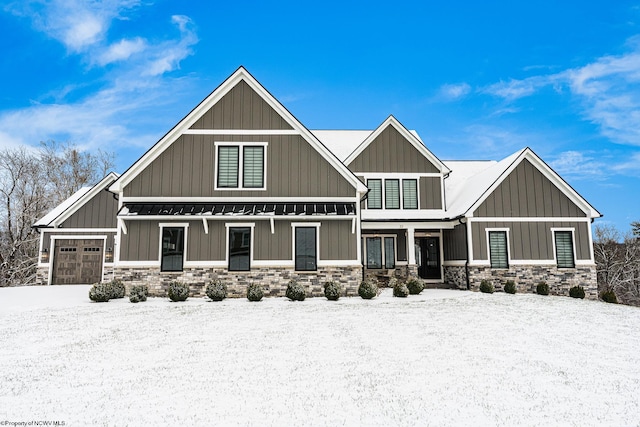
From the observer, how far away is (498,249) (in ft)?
62.0

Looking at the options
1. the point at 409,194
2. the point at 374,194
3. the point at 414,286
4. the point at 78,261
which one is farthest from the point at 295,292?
the point at 78,261

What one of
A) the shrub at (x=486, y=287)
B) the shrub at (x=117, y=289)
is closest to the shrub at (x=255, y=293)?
the shrub at (x=117, y=289)

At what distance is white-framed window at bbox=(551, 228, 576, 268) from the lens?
18891 mm

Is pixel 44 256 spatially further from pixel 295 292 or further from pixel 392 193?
pixel 392 193

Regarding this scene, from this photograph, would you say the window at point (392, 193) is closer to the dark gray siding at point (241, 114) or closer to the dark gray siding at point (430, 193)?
the dark gray siding at point (430, 193)

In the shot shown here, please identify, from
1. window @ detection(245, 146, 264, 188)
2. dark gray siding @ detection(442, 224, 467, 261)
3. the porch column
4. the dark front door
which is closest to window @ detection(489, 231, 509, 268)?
dark gray siding @ detection(442, 224, 467, 261)

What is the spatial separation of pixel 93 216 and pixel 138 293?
8.95m

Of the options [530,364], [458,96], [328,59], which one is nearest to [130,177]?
[328,59]

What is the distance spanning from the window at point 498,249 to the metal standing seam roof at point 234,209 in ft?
23.6

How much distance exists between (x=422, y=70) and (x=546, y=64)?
7540mm

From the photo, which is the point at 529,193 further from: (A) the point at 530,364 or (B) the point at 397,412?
(B) the point at 397,412

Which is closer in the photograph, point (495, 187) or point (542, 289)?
point (542, 289)

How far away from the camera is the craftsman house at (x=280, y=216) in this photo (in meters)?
16.1

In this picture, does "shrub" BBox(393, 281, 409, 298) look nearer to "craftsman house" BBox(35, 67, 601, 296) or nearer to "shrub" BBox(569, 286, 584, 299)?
"craftsman house" BBox(35, 67, 601, 296)
